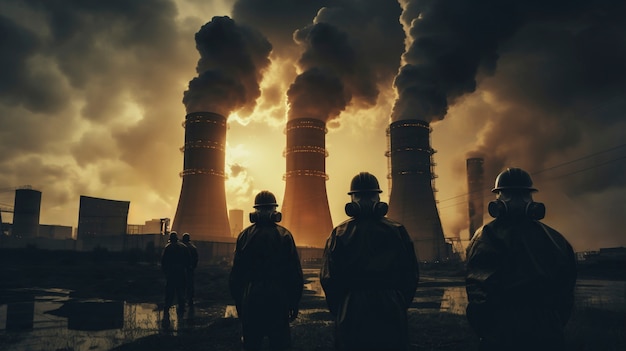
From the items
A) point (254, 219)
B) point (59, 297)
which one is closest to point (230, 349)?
point (254, 219)

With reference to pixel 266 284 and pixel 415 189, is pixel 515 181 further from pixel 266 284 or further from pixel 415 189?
pixel 415 189

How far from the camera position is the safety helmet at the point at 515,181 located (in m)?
3.51

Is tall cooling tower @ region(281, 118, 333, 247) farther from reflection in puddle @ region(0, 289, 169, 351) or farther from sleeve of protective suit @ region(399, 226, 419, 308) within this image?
sleeve of protective suit @ region(399, 226, 419, 308)

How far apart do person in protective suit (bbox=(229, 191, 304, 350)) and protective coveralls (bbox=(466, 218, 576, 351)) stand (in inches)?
80.4

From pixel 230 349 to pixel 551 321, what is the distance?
424 cm

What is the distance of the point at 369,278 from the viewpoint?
3406mm

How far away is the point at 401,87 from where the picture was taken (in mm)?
45906

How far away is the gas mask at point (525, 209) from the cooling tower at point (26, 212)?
242ft

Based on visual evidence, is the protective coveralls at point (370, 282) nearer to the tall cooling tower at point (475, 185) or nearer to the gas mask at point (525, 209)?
the gas mask at point (525, 209)

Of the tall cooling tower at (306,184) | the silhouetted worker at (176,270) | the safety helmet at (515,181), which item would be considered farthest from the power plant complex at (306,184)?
the safety helmet at (515,181)

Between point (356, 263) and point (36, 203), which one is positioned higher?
point (36, 203)

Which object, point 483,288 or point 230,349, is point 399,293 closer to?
point 483,288

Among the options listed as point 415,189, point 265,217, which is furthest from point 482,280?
point 415,189

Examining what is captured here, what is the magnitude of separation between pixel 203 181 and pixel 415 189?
65.2 ft
